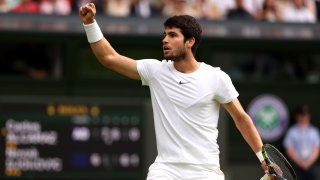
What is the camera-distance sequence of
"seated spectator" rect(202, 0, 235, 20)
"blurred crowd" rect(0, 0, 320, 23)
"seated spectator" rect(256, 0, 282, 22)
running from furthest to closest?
1. "seated spectator" rect(256, 0, 282, 22)
2. "seated spectator" rect(202, 0, 235, 20)
3. "blurred crowd" rect(0, 0, 320, 23)

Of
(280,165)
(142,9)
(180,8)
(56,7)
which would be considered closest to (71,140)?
(56,7)

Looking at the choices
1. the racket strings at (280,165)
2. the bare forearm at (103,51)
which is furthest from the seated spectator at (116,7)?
the racket strings at (280,165)

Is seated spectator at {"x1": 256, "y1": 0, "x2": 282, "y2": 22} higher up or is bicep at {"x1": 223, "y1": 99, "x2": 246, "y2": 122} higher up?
seated spectator at {"x1": 256, "y1": 0, "x2": 282, "y2": 22}

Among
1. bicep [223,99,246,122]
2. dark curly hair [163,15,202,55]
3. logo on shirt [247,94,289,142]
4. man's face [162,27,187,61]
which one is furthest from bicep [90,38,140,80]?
logo on shirt [247,94,289,142]

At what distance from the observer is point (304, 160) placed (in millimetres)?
14023

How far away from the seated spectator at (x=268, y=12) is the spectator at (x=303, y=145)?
146 centimetres

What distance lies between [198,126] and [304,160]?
6.63 metres

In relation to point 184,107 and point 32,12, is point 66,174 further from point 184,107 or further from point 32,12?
point 184,107

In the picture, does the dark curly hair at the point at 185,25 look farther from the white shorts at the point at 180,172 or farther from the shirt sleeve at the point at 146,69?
the white shorts at the point at 180,172

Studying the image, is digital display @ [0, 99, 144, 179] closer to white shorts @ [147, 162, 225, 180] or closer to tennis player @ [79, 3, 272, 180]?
tennis player @ [79, 3, 272, 180]

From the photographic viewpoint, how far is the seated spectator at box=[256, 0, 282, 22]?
14.7 meters

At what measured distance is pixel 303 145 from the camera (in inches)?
551

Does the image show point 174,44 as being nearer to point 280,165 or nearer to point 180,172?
point 180,172

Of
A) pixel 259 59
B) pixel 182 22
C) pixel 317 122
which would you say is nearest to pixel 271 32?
pixel 259 59
